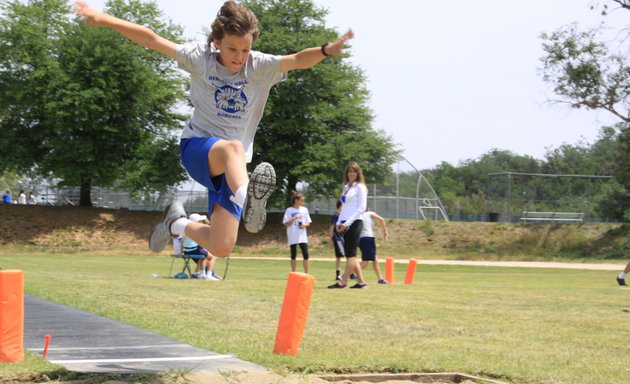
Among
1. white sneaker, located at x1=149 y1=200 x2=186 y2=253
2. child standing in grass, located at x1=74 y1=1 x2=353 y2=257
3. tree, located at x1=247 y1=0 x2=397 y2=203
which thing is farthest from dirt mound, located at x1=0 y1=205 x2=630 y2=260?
child standing in grass, located at x1=74 y1=1 x2=353 y2=257

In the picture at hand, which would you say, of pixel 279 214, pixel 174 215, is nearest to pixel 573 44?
pixel 279 214

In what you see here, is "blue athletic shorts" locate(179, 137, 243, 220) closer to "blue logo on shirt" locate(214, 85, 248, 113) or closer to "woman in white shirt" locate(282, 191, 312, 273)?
"blue logo on shirt" locate(214, 85, 248, 113)

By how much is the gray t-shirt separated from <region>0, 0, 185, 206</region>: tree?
36.9m

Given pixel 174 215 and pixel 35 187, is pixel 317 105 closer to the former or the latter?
pixel 35 187

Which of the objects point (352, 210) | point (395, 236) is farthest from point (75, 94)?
point (352, 210)

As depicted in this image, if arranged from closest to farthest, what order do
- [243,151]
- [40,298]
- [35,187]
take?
[243,151], [40,298], [35,187]

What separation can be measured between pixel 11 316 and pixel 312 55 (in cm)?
307

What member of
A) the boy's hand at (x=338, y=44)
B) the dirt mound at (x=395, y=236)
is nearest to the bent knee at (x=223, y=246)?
the boy's hand at (x=338, y=44)

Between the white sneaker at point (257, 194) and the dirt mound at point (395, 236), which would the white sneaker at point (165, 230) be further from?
the dirt mound at point (395, 236)

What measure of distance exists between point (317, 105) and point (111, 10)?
12.2 meters

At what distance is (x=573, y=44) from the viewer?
40969 mm

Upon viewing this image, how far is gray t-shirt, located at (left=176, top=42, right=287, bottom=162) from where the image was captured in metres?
6.84

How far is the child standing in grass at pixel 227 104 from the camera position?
6648 millimetres

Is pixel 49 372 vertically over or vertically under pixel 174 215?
under
